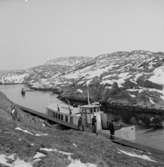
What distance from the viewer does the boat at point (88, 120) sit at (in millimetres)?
30906

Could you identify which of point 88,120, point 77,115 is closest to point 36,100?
point 77,115

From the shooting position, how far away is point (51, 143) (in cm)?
1459

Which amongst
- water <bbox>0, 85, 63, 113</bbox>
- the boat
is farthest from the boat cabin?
water <bbox>0, 85, 63, 113</bbox>

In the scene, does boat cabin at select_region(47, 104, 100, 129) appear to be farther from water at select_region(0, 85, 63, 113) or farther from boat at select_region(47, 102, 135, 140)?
water at select_region(0, 85, 63, 113)

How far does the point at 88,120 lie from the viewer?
35.0 m

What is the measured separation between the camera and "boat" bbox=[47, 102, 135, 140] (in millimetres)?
30906

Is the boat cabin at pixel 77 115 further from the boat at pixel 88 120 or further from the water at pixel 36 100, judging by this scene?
the water at pixel 36 100

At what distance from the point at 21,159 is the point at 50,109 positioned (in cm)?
3681

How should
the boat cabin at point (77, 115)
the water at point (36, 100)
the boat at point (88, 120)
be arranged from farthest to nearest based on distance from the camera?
1. the water at point (36, 100)
2. the boat cabin at point (77, 115)
3. the boat at point (88, 120)

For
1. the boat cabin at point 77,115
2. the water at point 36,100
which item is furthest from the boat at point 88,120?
the water at point 36,100

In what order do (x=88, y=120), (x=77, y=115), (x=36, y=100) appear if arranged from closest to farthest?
1. (x=88, y=120)
2. (x=77, y=115)
3. (x=36, y=100)

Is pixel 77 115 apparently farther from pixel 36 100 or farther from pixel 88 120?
pixel 36 100

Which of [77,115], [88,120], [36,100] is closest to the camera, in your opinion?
[88,120]

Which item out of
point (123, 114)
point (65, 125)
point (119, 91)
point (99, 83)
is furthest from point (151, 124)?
point (99, 83)
